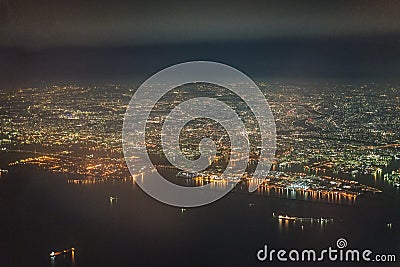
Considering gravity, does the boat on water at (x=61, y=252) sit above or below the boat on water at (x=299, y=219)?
below

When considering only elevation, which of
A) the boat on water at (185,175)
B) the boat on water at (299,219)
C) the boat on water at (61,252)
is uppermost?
the boat on water at (185,175)

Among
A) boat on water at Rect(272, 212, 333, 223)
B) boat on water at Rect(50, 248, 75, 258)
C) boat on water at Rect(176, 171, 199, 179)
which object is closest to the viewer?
boat on water at Rect(50, 248, 75, 258)

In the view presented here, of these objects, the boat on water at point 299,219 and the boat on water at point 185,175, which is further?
the boat on water at point 185,175

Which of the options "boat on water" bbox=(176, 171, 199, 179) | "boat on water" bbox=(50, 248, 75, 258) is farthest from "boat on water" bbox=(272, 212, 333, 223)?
"boat on water" bbox=(50, 248, 75, 258)

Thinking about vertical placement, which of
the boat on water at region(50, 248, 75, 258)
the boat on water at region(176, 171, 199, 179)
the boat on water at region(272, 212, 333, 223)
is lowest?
the boat on water at region(50, 248, 75, 258)

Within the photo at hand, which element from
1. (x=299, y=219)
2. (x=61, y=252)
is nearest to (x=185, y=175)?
(x=299, y=219)

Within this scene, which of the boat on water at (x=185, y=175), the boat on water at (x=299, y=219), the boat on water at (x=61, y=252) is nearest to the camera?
the boat on water at (x=61, y=252)

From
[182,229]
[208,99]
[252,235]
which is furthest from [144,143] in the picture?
[252,235]

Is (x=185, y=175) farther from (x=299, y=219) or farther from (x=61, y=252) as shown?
(x=61, y=252)

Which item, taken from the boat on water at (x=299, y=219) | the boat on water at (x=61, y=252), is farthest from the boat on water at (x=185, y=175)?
the boat on water at (x=61, y=252)

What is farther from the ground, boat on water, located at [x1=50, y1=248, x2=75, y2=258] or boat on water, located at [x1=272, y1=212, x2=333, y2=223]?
boat on water, located at [x1=272, y1=212, x2=333, y2=223]

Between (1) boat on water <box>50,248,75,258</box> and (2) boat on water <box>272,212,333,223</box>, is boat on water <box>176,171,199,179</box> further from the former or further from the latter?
(1) boat on water <box>50,248,75,258</box>

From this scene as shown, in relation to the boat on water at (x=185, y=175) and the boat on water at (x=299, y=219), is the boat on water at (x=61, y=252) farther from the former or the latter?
the boat on water at (x=299, y=219)

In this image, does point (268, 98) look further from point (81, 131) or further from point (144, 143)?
point (81, 131)
